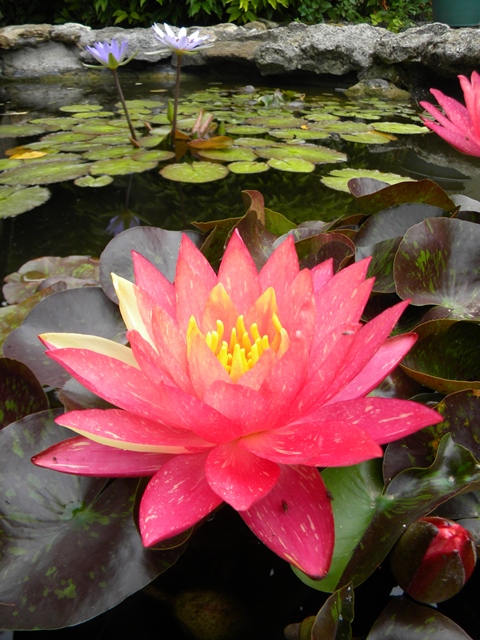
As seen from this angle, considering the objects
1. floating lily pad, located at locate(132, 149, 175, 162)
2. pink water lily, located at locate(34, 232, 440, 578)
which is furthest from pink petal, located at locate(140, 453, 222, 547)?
floating lily pad, located at locate(132, 149, 175, 162)

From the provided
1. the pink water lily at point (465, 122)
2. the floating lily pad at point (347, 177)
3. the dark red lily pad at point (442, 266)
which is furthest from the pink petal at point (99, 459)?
the floating lily pad at point (347, 177)

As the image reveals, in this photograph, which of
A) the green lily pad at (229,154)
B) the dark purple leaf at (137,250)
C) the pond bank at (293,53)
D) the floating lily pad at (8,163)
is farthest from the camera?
the pond bank at (293,53)

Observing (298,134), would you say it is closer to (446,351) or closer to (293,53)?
(293,53)

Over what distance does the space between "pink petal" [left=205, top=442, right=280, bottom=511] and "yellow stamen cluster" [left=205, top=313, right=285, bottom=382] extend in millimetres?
90

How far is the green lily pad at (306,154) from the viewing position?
259 cm

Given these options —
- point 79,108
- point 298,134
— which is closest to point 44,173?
point 298,134

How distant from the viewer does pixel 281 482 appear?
0.49 m

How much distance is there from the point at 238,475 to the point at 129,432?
0.11 m

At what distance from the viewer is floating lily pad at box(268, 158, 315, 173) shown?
94.5 inches

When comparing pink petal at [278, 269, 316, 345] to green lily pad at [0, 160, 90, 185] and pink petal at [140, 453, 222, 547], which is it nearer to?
pink petal at [140, 453, 222, 547]

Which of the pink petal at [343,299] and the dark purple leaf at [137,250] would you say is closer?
the pink petal at [343,299]

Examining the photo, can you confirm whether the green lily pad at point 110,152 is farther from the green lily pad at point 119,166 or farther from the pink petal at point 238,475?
the pink petal at point 238,475

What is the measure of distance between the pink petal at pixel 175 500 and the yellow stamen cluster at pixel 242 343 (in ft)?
0.35

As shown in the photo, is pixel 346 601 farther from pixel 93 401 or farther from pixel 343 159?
pixel 343 159
